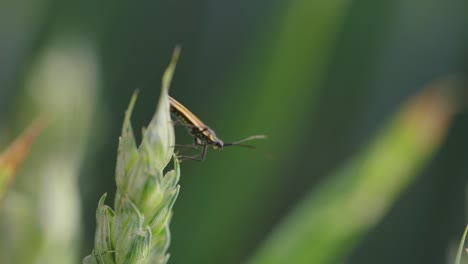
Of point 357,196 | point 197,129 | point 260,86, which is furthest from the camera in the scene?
point 260,86

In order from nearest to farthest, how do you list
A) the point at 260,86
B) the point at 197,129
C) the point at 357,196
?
the point at 197,129, the point at 357,196, the point at 260,86

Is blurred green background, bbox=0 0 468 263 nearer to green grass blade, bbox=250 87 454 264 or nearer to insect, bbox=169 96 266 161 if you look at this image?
green grass blade, bbox=250 87 454 264

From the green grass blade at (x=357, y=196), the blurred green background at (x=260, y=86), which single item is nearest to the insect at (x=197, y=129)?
the green grass blade at (x=357, y=196)

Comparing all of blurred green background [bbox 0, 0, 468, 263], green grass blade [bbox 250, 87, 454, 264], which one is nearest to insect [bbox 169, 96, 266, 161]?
green grass blade [bbox 250, 87, 454, 264]

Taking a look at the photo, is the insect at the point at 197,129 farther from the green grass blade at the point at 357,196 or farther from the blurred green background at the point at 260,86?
the blurred green background at the point at 260,86

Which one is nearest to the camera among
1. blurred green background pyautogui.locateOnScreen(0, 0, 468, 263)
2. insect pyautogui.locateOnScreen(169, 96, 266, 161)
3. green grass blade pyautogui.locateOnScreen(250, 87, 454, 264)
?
insect pyautogui.locateOnScreen(169, 96, 266, 161)

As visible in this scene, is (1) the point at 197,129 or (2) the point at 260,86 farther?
(2) the point at 260,86

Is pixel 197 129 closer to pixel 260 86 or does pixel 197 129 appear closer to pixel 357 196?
pixel 357 196

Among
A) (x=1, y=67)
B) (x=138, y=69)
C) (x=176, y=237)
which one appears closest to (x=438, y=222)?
(x=176, y=237)

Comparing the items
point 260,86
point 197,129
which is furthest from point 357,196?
point 260,86
